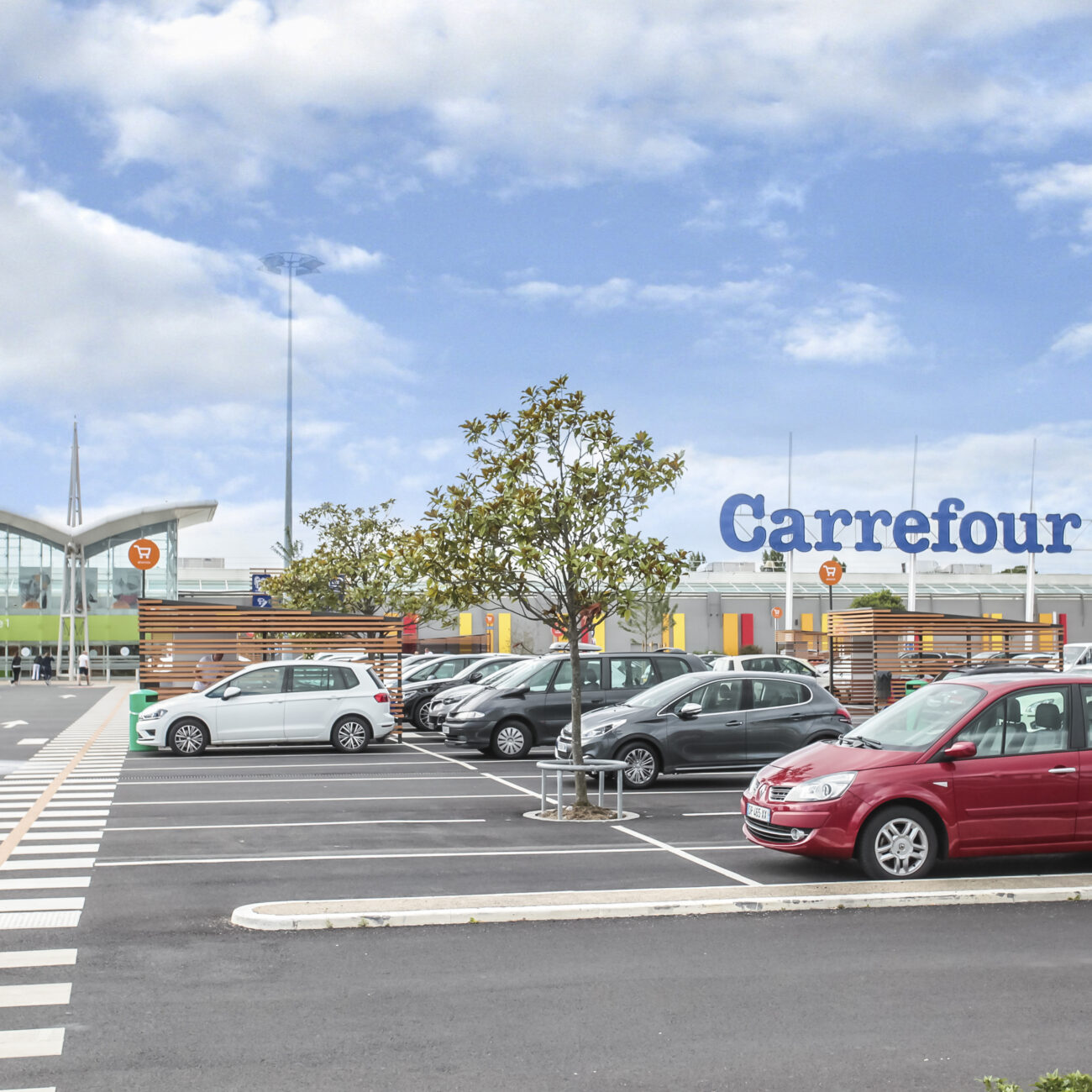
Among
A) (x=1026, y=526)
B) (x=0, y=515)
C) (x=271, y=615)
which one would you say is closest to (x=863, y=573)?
(x=1026, y=526)

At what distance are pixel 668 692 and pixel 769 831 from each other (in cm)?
669

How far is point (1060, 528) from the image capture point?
58.1 meters

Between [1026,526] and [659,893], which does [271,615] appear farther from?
[1026,526]

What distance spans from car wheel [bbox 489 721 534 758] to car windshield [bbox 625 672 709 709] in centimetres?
421

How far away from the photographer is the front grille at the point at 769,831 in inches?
392

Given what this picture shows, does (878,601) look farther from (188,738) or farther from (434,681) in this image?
(188,738)

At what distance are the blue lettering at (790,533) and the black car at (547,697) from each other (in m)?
33.1

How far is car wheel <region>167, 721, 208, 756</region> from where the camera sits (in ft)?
71.7

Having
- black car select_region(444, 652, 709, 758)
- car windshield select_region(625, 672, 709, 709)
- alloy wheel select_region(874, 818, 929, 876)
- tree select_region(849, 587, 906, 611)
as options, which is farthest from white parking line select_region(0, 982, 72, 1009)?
tree select_region(849, 587, 906, 611)

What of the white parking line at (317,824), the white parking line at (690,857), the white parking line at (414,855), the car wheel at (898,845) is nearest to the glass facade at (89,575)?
the white parking line at (317,824)

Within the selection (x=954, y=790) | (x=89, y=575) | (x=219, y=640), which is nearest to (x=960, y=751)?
(x=954, y=790)

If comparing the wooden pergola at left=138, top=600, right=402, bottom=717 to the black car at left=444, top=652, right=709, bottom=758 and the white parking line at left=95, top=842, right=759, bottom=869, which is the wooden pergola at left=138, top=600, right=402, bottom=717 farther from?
the white parking line at left=95, top=842, right=759, bottom=869

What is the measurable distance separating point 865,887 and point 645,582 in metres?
5.47

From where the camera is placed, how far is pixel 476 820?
13625 millimetres
